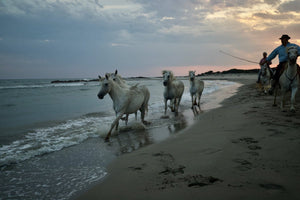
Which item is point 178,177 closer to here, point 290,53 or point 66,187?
point 66,187

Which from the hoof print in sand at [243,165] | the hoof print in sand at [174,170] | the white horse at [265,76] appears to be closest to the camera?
the hoof print in sand at [243,165]

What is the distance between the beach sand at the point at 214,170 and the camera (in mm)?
2275

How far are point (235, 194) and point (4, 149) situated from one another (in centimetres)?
548

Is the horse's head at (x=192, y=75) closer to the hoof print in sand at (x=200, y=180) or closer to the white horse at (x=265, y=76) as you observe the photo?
the white horse at (x=265, y=76)

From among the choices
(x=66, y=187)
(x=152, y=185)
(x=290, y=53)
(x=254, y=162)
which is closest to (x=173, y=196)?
(x=152, y=185)

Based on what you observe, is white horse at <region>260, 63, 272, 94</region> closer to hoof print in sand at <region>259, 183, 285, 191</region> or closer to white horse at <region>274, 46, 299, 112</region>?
white horse at <region>274, 46, 299, 112</region>

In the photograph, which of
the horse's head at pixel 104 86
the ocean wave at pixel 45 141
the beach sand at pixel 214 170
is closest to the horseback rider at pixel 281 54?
the beach sand at pixel 214 170

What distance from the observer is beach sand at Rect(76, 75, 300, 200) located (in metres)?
2.28

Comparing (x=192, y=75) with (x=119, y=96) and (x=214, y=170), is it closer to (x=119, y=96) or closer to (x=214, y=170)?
(x=119, y=96)

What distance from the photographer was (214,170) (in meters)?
Result: 2.81

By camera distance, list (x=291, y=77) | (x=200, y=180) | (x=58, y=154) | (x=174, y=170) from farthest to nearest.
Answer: (x=291, y=77), (x=58, y=154), (x=174, y=170), (x=200, y=180)

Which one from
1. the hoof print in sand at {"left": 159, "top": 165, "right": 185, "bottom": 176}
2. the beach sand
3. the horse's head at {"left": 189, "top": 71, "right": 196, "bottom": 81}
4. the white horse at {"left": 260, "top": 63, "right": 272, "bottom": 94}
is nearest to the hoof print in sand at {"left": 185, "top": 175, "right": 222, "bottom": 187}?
the beach sand

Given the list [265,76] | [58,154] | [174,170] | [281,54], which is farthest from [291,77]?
[58,154]

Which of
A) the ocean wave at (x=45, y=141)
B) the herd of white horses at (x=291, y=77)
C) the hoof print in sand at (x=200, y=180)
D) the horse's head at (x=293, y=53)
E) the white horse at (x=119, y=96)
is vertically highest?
the horse's head at (x=293, y=53)
